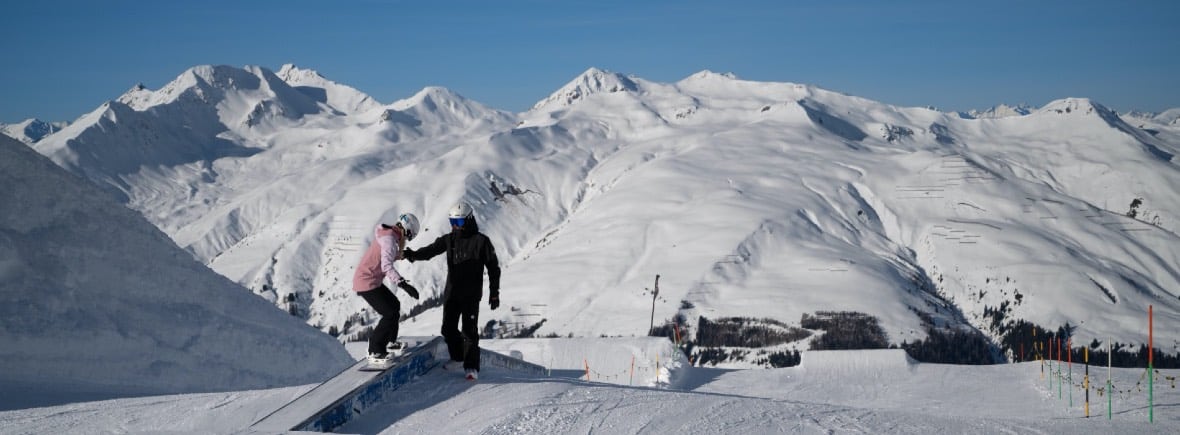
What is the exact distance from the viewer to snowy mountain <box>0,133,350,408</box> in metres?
17.7

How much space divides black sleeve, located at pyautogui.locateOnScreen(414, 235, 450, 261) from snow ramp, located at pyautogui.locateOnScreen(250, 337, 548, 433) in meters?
1.58

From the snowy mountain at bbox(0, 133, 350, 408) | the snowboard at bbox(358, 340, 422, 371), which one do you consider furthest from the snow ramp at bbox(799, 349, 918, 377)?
Result: the snowboard at bbox(358, 340, 422, 371)

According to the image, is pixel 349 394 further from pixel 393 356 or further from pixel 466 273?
pixel 466 273

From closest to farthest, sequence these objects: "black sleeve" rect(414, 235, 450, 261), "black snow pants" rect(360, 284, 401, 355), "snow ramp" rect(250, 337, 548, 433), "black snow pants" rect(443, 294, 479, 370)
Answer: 1. "snow ramp" rect(250, 337, 548, 433)
2. "black snow pants" rect(360, 284, 401, 355)
3. "black sleeve" rect(414, 235, 450, 261)
4. "black snow pants" rect(443, 294, 479, 370)

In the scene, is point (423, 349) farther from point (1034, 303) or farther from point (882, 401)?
point (1034, 303)

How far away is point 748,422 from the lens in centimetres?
1283

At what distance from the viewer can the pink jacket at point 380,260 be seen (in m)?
13.8

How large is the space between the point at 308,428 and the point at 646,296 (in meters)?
171

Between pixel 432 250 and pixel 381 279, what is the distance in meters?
0.96

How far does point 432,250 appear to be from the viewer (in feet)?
47.6

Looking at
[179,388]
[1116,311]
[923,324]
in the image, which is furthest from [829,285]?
[179,388]

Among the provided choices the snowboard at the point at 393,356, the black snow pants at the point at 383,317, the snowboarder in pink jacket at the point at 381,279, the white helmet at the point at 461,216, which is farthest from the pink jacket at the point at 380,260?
the snowboard at the point at 393,356

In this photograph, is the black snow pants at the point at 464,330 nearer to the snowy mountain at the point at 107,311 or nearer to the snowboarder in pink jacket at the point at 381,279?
the snowboarder in pink jacket at the point at 381,279

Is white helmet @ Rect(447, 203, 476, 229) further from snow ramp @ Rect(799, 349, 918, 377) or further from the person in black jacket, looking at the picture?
snow ramp @ Rect(799, 349, 918, 377)
